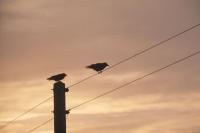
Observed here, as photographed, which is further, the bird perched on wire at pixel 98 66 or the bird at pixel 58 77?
the bird perched on wire at pixel 98 66

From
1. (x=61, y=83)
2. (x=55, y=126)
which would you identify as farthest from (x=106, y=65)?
(x=55, y=126)

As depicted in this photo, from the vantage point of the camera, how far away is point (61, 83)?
16453 millimetres

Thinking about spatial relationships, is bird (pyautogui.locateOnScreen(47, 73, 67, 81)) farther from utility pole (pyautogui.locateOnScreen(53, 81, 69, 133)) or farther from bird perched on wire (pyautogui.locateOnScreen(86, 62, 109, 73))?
bird perched on wire (pyautogui.locateOnScreen(86, 62, 109, 73))

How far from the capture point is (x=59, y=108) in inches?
623

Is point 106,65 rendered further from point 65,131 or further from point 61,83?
point 65,131

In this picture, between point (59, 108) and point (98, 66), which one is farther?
point (98, 66)

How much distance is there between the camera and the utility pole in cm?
1554

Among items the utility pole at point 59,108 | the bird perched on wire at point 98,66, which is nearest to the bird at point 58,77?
the utility pole at point 59,108

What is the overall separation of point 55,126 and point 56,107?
2.39ft

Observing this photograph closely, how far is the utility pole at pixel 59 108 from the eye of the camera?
15539 millimetres

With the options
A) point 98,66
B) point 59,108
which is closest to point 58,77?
point 59,108

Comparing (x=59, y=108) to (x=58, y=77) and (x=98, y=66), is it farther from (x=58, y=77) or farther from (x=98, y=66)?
(x=98, y=66)

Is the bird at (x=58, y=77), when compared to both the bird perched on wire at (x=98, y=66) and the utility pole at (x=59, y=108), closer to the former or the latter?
the utility pole at (x=59, y=108)

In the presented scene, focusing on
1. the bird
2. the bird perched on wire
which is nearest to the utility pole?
the bird
